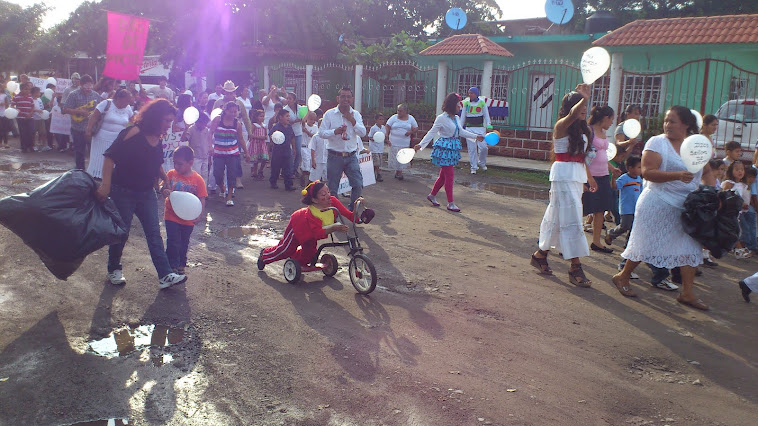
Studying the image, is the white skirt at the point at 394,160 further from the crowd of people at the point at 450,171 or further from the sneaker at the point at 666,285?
the sneaker at the point at 666,285

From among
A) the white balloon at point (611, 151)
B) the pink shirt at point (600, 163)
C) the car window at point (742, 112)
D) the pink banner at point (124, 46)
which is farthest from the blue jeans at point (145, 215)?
the car window at point (742, 112)

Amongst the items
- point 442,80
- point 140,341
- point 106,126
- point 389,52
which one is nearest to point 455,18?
point 389,52

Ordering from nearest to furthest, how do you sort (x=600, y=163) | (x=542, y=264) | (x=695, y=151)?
(x=695, y=151) < (x=542, y=264) < (x=600, y=163)

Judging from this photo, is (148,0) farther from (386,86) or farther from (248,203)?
(248,203)

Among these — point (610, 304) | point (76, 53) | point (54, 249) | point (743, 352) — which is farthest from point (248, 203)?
point (76, 53)

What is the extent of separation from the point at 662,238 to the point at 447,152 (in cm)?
441

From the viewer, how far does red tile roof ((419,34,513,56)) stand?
18.3 metres

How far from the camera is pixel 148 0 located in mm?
29406

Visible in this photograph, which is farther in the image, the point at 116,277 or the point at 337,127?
the point at 337,127

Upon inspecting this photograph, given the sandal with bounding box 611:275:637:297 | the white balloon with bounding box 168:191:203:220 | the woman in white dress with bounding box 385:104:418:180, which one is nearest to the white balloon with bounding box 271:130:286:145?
the woman in white dress with bounding box 385:104:418:180

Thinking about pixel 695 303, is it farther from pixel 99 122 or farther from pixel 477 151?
pixel 477 151

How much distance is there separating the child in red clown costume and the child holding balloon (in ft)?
2.91

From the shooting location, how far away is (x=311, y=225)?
5.98 metres

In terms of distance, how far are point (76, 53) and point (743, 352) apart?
38.7 metres
